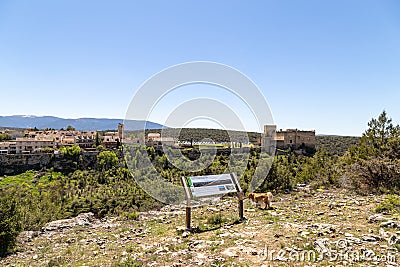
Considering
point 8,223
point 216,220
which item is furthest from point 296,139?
point 8,223

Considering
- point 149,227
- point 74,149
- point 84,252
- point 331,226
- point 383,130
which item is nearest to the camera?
point 331,226

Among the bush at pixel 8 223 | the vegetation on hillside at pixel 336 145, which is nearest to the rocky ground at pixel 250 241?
the bush at pixel 8 223

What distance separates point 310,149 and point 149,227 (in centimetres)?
5939

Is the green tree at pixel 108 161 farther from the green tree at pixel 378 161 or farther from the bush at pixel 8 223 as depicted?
the green tree at pixel 378 161

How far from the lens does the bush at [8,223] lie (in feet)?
32.9

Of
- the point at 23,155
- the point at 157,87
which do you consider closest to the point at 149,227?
the point at 157,87

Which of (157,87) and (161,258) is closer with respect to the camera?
(161,258)

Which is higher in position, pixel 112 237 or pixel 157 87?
pixel 157 87

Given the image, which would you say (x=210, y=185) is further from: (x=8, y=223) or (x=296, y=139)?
(x=296, y=139)

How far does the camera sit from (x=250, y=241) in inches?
276

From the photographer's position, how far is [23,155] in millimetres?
50375

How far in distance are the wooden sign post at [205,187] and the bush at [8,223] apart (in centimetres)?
673

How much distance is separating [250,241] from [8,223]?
928 cm

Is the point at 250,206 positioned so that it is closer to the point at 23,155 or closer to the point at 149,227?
the point at 149,227
